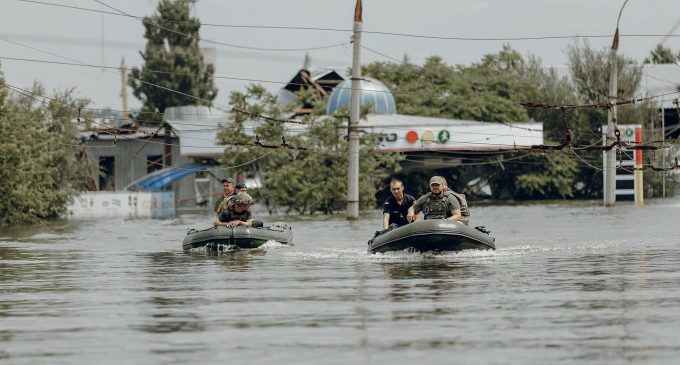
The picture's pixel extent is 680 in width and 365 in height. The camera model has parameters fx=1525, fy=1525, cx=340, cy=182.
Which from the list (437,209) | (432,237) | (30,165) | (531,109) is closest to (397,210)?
(437,209)

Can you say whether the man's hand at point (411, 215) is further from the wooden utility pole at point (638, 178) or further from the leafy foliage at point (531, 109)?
the leafy foliage at point (531, 109)

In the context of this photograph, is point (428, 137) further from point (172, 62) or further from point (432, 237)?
point (432, 237)

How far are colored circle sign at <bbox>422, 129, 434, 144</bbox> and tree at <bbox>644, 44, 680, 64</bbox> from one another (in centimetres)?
7583

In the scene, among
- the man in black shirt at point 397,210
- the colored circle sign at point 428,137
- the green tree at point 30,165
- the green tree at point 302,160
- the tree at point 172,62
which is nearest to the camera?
the man in black shirt at point 397,210

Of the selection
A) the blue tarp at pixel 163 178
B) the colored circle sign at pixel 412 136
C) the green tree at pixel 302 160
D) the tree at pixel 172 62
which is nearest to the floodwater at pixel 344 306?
the green tree at pixel 302 160

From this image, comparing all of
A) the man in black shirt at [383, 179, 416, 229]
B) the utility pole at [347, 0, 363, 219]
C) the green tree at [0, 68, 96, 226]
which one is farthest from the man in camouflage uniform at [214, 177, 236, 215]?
the utility pole at [347, 0, 363, 219]

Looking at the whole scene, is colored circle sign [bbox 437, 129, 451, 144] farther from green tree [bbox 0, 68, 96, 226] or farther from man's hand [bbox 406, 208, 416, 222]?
man's hand [bbox 406, 208, 416, 222]

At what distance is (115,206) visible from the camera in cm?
7425

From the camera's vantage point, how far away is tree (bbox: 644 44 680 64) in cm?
14875

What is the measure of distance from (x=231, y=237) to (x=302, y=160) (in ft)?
111

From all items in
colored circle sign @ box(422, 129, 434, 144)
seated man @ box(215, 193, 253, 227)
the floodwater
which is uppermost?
colored circle sign @ box(422, 129, 434, 144)

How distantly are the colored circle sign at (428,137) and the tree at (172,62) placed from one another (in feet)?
123

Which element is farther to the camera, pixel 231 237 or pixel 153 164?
pixel 153 164

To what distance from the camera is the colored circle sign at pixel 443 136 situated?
77.5 metres
